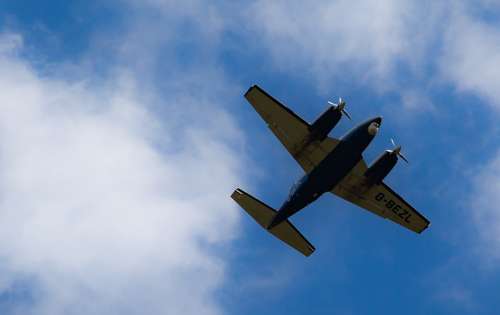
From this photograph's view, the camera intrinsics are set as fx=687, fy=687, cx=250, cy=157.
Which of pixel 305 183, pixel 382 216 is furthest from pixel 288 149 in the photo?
pixel 382 216

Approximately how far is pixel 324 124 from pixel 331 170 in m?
3.31

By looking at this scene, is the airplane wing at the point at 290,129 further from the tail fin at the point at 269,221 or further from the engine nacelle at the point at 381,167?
the tail fin at the point at 269,221

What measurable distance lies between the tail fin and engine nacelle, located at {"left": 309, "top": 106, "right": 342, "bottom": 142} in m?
6.87

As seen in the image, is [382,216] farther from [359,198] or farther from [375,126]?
[375,126]

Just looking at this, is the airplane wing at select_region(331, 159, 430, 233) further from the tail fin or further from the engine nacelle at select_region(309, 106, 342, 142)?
the engine nacelle at select_region(309, 106, 342, 142)

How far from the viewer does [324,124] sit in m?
47.4

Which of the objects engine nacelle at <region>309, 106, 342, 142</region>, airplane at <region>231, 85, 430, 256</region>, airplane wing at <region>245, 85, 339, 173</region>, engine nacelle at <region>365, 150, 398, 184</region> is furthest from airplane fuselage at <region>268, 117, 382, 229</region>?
engine nacelle at <region>365, 150, 398, 184</region>

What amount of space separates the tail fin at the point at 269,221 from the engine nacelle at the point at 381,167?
694 cm

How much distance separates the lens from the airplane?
46969mm

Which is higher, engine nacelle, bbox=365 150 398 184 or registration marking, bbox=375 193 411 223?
engine nacelle, bbox=365 150 398 184

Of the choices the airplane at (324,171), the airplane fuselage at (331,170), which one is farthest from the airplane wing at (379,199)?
the airplane fuselage at (331,170)

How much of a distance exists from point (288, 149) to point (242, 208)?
19.8 ft

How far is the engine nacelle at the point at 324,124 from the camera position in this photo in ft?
154

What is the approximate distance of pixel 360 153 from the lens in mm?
47094
